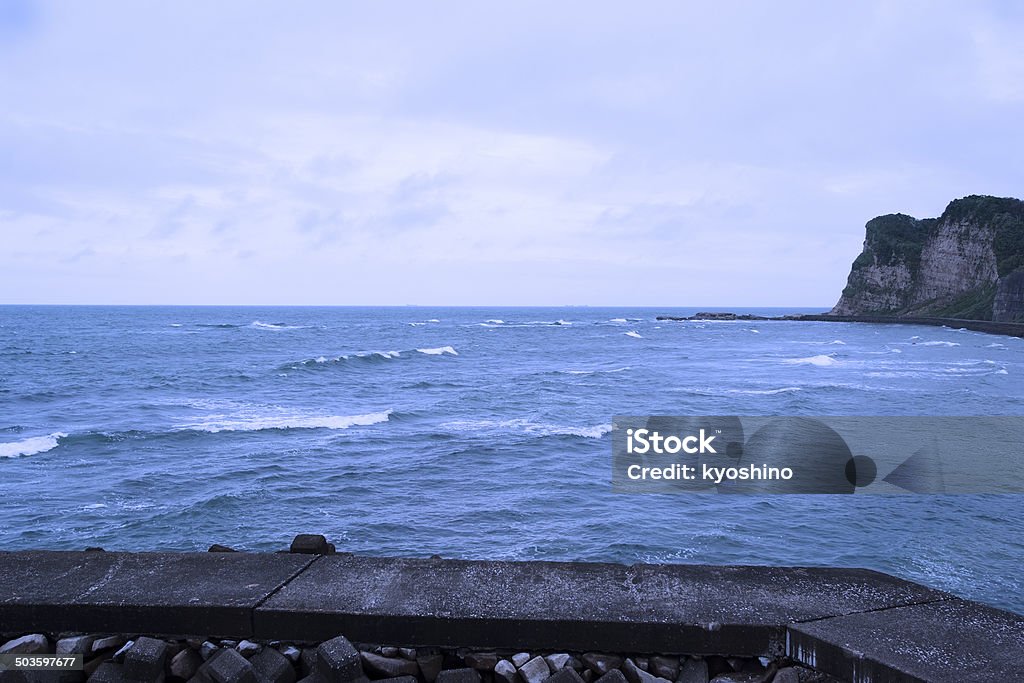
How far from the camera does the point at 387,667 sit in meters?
3.20

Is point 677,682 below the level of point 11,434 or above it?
above

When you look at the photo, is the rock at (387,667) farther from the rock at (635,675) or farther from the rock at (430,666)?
the rock at (635,675)

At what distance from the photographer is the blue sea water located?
9.61 metres

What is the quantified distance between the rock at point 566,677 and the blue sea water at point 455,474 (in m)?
6.06

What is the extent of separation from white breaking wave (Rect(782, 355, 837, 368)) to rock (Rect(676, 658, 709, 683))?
37627 millimetres

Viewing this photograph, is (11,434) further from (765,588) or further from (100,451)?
(765,588)

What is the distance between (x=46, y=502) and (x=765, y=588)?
12554 mm

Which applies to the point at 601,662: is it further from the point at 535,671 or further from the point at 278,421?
the point at 278,421

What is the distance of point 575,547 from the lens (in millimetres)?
9508

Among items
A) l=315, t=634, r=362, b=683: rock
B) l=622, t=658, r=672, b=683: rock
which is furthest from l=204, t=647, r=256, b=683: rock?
l=622, t=658, r=672, b=683: rock

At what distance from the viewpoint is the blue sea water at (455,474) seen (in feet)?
31.5

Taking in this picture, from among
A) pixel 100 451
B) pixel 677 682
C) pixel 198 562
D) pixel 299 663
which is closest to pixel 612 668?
pixel 677 682

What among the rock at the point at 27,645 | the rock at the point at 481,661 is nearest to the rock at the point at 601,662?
the rock at the point at 481,661

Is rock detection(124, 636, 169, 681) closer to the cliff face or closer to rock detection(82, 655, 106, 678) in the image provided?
rock detection(82, 655, 106, 678)
